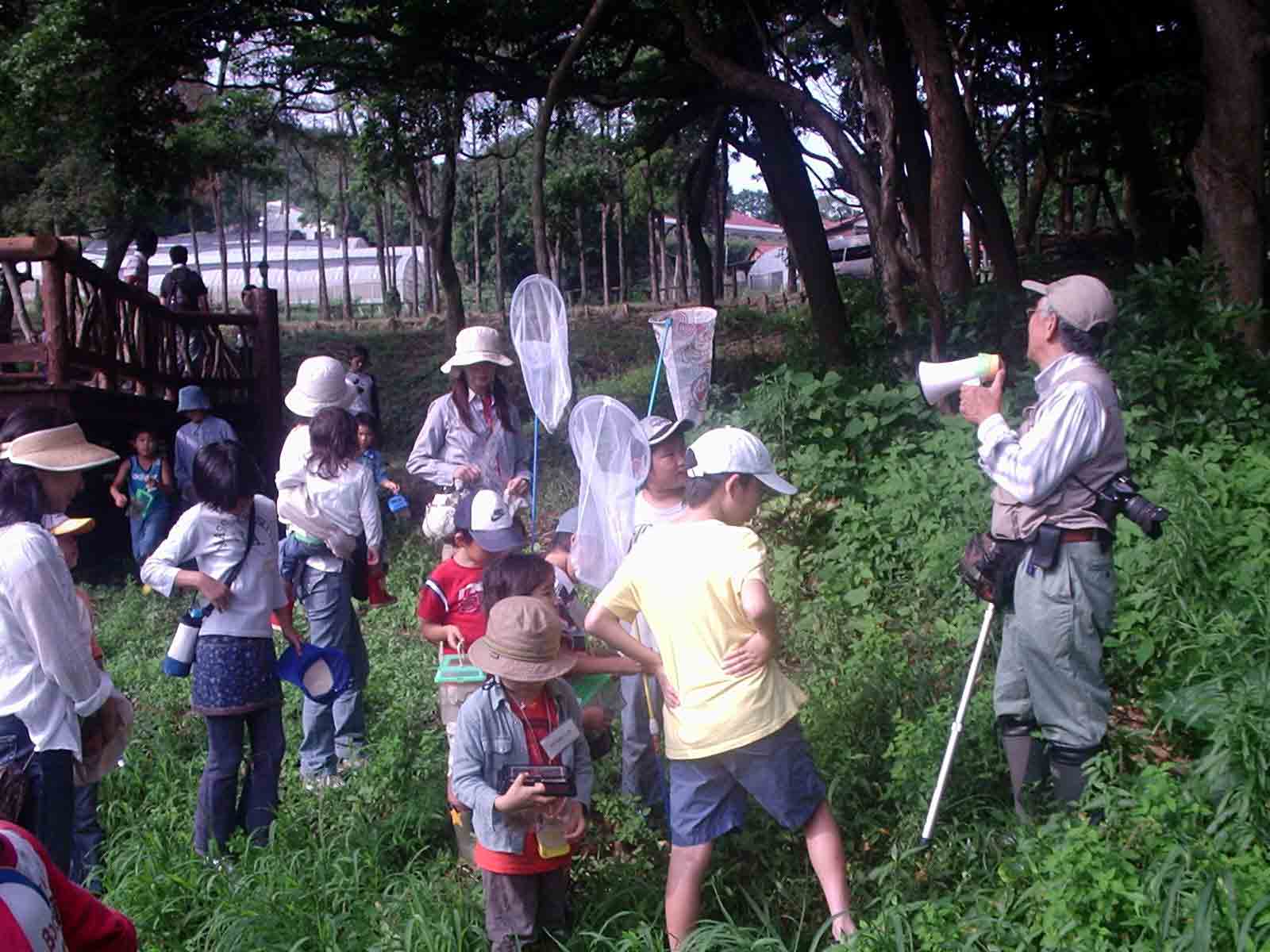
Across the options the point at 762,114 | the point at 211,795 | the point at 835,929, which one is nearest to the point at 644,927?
the point at 835,929

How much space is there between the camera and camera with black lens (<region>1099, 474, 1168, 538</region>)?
144 inches

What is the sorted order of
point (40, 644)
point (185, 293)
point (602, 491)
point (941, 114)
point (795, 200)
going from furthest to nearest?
point (185, 293)
point (795, 200)
point (941, 114)
point (602, 491)
point (40, 644)

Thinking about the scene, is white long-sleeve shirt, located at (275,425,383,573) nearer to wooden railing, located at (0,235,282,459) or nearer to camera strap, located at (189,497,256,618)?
camera strap, located at (189,497,256,618)

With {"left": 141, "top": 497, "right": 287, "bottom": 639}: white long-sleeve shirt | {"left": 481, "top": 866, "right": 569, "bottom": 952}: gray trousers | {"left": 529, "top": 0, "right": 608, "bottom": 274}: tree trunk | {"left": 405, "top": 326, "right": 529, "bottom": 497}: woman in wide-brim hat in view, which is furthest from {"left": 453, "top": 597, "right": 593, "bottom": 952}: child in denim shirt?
{"left": 529, "top": 0, "right": 608, "bottom": 274}: tree trunk

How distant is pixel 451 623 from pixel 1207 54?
23.4ft

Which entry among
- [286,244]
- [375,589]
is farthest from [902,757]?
[286,244]

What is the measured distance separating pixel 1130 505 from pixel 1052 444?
12.5 inches

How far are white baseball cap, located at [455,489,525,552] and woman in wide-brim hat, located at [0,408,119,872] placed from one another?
1360 mm

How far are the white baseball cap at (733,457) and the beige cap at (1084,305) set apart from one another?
1017 mm

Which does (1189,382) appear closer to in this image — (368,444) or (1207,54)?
(1207,54)

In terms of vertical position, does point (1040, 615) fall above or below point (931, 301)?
below

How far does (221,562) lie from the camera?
444 centimetres

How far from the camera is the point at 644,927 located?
11.6 ft

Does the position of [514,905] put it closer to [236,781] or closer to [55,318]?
[236,781]
